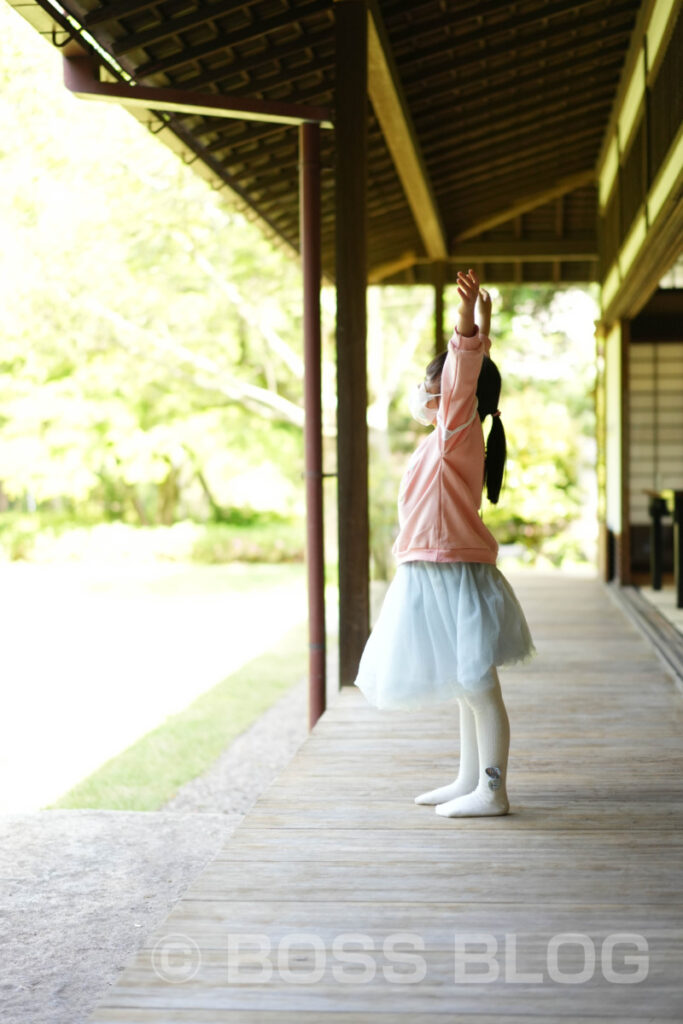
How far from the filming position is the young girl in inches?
107

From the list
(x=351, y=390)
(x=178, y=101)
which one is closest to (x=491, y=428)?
(x=351, y=390)

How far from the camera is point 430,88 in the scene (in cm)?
582

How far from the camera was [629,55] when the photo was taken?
6.32 meters

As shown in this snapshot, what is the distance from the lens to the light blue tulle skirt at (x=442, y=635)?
2.71m

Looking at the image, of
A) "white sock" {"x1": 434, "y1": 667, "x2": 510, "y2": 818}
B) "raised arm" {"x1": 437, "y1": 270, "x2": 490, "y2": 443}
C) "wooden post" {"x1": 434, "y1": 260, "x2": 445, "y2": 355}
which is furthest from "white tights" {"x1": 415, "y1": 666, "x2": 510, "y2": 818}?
"wooden post" {"x1": 434, "y1": 260, "x2": 445, "y2": 355}

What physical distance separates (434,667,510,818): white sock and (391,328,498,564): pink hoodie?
32cm

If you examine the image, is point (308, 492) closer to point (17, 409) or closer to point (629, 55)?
point (629, 55)

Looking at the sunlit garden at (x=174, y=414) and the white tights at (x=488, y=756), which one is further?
the sunlit garden at (x=174, y=414)

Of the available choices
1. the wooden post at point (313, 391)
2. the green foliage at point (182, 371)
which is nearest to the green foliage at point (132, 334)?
the green foliage at point (182, 371)

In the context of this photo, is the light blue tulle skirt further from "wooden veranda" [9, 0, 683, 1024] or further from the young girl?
"wooden veranda" [9, 0, 683, 1024]

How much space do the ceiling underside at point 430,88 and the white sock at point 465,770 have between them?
2585 mm

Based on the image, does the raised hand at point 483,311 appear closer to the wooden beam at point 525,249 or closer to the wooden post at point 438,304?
the wooden post at point 438,304

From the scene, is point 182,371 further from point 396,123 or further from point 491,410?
point 491,410

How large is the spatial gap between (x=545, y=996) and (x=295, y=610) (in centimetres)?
1302
